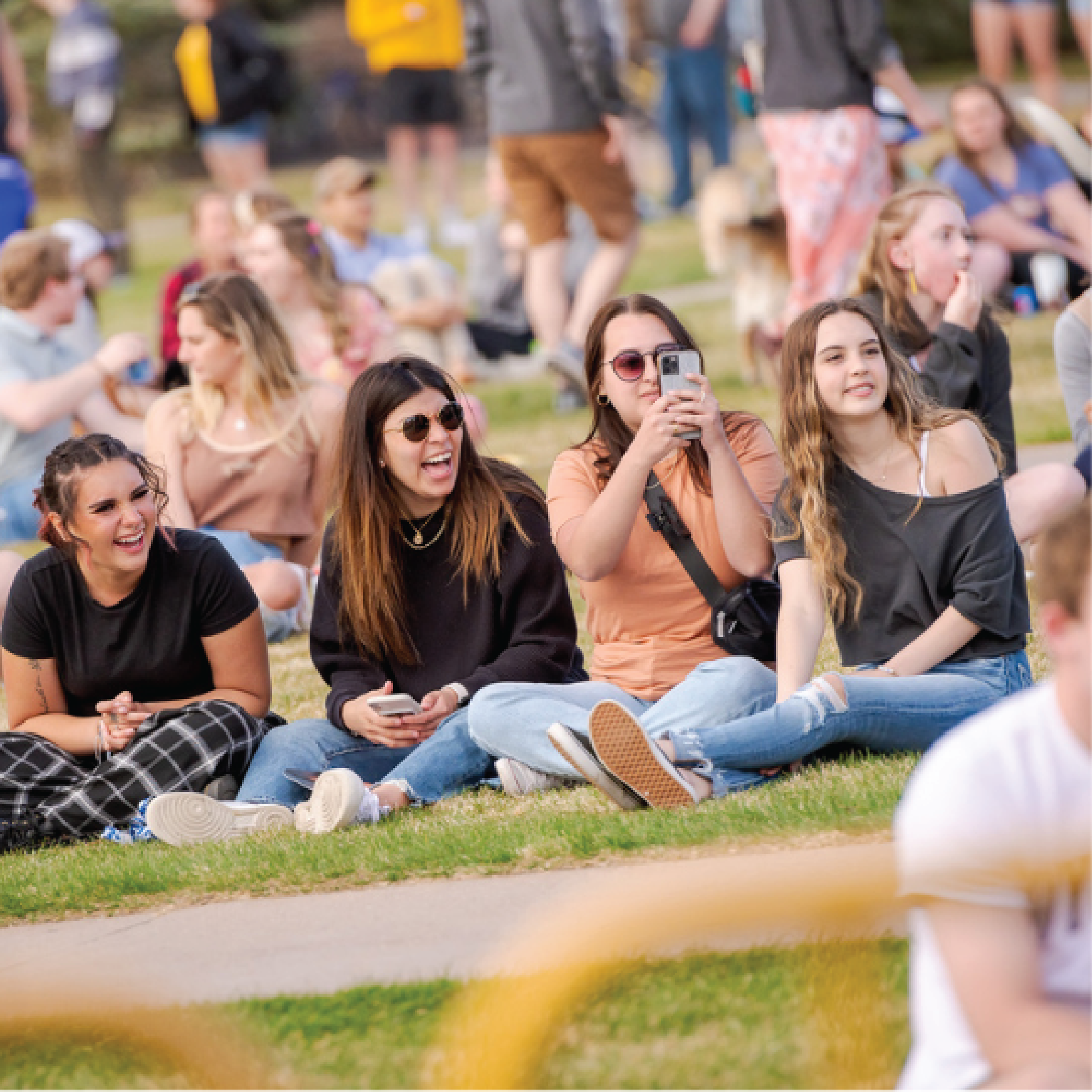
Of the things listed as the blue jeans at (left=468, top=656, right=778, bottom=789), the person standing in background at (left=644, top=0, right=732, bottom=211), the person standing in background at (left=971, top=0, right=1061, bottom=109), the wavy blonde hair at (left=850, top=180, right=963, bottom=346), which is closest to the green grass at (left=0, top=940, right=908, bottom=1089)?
the blue jeans at (left=468, top=656, right=778, bottom=789)

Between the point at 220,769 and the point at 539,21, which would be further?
the point at 539,21

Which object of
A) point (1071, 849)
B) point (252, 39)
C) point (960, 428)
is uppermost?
point (252, 39)

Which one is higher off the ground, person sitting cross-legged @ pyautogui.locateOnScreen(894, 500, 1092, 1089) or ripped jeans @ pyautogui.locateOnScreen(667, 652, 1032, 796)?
person sitting cross-legged @ pyautogui.locateOnScreen(894, 500, 1092, 1089)

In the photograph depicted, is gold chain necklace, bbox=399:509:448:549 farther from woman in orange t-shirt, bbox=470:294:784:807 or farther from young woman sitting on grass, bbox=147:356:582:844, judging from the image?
woman in orange t-shirt, bbox=470:294:784:807

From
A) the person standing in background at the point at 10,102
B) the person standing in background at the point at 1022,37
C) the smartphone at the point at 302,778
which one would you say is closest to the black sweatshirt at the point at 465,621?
the smartphone at the point at 302,778

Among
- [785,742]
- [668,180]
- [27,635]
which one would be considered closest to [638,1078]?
[785,742]

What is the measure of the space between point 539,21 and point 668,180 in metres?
10.5

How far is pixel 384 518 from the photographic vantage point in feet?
17.5

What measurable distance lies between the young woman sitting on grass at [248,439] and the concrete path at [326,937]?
2.83 meters

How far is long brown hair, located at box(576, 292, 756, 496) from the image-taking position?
5250 millimetres

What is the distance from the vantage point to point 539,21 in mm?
9859

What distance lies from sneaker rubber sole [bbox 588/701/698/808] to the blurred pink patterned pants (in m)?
5.00

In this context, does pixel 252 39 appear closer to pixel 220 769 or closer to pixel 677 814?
pixel 220 769

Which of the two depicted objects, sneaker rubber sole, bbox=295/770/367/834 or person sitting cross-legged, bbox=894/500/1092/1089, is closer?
person sitting cross-legged, bbox=894/500/1092/1089
